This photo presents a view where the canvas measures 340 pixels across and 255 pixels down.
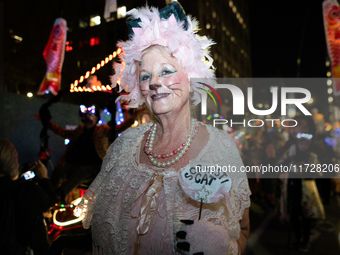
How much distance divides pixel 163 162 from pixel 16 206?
154cm

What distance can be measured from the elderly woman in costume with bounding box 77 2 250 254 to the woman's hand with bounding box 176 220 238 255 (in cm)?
7

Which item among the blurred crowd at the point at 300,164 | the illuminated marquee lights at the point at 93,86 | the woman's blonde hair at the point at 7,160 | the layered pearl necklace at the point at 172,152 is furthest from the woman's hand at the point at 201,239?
the blurred crowd at the point at 300,164

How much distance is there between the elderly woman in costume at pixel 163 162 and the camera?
1088 mm

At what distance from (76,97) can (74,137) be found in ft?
3.52

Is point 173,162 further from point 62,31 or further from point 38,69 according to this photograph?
point 38,69

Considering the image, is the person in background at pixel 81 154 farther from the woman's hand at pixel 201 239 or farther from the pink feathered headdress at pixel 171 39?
the woman's hand at pixel 201 239

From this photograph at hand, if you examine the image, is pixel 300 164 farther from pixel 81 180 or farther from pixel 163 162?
pixel 81 180

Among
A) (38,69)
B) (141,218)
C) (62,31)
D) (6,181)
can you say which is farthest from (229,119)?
(38,69)

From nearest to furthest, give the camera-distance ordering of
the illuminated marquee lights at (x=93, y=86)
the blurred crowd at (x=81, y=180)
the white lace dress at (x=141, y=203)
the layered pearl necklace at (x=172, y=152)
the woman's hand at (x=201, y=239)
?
the woman's hand at (x=201, y=239) → the white lace dress at (x=141, y=203) → the layered pearl necklace at (x=172, y=152) → the illuminated marquee lights at (x=93, y=86) → the blurred crowd at (x=81, y=180)

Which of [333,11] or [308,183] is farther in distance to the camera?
[308,183]

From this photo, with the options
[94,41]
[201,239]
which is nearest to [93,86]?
[94,41]

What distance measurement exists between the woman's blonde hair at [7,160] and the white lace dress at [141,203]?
3.61ft

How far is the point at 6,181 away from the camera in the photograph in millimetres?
1902

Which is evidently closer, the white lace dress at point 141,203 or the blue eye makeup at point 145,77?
the white lace dress at point 141,203
